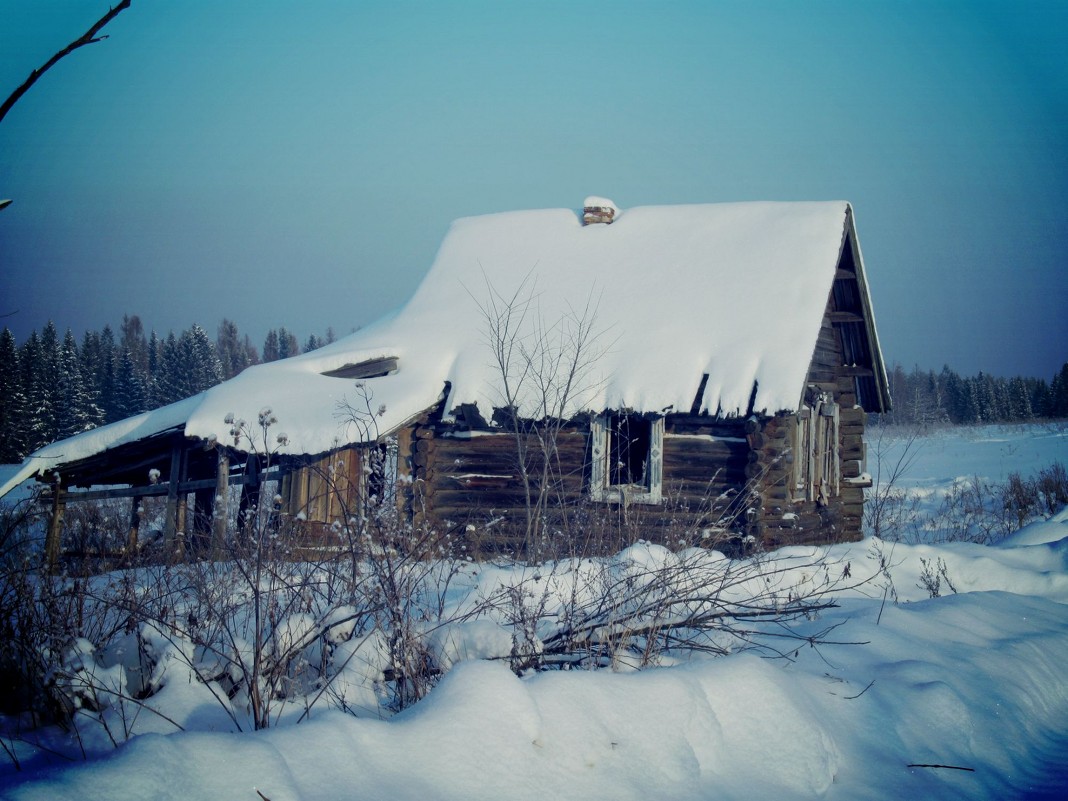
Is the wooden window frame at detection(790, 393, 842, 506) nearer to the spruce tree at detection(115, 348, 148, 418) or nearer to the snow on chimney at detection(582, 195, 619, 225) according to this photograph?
the snow on chimney at detection(582, 195, 619, 225)

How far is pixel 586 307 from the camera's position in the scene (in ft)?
41.6

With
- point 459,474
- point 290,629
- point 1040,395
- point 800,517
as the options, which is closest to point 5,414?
point 459,474

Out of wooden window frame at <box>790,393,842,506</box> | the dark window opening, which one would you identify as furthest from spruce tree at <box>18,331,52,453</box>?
wooden window frame at <box>790,393,842,506</box>

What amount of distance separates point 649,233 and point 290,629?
494 inches

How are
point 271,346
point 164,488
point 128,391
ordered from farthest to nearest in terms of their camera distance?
point 271,346, point 128,391, point 164,488

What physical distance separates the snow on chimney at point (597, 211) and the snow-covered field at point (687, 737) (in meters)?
11.7

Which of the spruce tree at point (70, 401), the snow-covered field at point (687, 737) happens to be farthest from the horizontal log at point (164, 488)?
the spruce tree at point (70, 401)

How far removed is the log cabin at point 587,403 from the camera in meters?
10.4

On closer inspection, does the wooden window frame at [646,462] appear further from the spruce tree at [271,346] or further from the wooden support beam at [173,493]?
the spruce tree at [271,346]

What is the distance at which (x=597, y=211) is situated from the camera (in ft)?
49.8

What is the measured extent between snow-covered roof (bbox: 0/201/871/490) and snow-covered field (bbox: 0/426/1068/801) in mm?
6184

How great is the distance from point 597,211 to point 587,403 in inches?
233

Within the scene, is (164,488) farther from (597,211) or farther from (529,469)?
(597,211)

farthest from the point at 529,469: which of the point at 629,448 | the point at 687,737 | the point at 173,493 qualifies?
the point at 687,737
